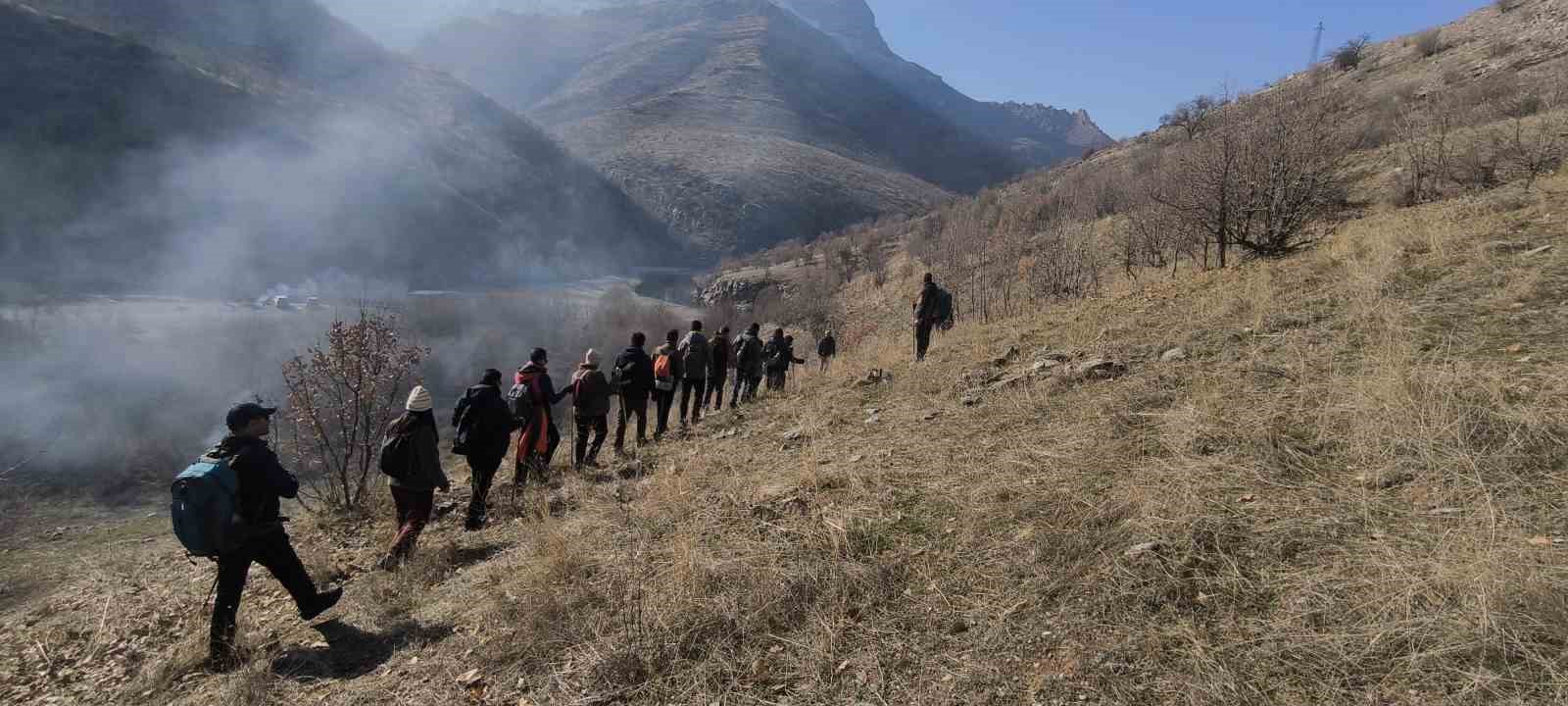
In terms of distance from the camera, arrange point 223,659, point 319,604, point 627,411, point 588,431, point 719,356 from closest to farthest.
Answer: point 223,659 → point 319,604 → point 588,431 → point 627,411 → point 719,356

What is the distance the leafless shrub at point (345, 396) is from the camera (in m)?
8.34

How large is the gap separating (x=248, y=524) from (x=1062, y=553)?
4.77 meters

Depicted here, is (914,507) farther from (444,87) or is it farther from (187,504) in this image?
(444,87)

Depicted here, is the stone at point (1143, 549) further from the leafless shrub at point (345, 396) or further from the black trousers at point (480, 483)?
the leafless shrub at point (345, 396)

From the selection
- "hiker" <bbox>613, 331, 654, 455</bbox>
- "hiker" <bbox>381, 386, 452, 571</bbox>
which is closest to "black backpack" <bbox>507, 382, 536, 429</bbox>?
"hiker" <bbox>381, 386, 452, 571</bbox>

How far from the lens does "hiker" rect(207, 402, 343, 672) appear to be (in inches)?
157

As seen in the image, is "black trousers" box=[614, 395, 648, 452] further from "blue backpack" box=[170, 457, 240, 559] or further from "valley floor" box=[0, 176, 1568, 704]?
"blue backpack" box=[170, 457, 240, 559]

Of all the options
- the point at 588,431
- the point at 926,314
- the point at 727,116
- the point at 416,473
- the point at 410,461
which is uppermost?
the point at 727,116

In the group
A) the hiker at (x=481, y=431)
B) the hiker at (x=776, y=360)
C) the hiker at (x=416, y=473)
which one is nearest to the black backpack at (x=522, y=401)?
the hiker at (x=481, y=431)

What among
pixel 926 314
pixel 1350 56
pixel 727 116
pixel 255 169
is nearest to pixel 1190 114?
pixel 1350 56

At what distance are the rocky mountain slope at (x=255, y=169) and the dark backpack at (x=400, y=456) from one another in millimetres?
48507

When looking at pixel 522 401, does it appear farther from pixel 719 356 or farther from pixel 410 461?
pixel 719 356

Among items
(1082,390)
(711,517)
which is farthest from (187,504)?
(1082,390)

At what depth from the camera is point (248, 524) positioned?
4.00m
